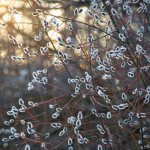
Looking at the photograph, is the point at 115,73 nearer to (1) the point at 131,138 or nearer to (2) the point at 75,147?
(1) the point at 131,138

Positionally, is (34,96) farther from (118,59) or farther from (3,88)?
(118,59)

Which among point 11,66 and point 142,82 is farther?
point 11,66

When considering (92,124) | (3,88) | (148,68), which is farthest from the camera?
(3,88)

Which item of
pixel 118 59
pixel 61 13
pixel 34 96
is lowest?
pixel 118 59

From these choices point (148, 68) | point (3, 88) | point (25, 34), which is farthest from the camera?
point (3, 88)

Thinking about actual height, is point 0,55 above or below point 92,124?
above

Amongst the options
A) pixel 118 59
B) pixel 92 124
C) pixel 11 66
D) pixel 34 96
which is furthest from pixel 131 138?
pixel 11 66

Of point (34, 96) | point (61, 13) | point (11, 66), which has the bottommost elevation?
point (34, 96)

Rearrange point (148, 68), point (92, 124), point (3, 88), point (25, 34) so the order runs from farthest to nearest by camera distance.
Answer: point (3, 88) < point (25, 34) < point (92, 124) < point (148, 68)

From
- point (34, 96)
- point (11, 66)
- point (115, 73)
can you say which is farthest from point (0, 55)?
point (115, 73)
